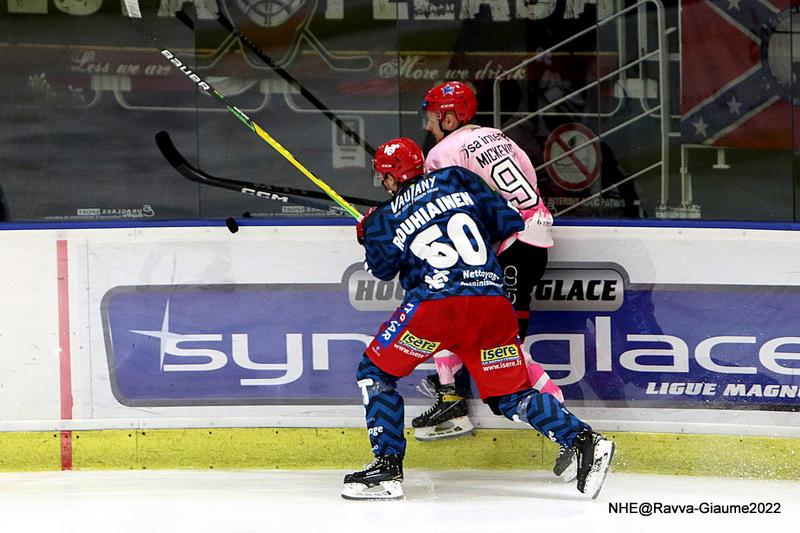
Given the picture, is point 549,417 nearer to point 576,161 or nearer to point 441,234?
point 441,234

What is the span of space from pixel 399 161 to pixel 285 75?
1.05 metres

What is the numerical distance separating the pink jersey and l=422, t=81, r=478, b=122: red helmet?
2.5 inches

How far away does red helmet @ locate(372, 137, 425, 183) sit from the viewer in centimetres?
450

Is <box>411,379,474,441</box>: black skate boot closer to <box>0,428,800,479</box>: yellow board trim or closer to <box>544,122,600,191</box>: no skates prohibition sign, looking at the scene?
<box>0,428,800,479</box>: yellow board trim

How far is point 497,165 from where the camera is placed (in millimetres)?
4855

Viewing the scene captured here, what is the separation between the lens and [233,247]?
5.12 m

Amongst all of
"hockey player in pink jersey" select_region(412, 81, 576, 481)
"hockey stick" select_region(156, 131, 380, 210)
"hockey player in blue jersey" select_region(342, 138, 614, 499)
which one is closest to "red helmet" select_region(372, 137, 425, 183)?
"hockey player in blue jersey" select_region(342, 138, 614, 499)

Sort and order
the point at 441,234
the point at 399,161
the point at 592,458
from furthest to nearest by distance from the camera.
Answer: the point at 399,161 < the point at 441,234 < the point at 592,458

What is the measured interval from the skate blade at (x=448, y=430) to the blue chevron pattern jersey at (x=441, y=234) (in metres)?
0.72

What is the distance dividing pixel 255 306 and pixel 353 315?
383mm

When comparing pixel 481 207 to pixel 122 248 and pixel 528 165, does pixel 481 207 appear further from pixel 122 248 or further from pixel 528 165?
pixel 122 248

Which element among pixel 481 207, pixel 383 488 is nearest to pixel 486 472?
pixel 383 488

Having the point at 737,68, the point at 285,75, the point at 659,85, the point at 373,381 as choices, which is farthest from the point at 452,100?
the point at 737,68

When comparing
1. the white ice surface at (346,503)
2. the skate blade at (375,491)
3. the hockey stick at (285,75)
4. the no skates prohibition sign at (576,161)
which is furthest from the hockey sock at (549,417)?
the hockey stick at (285,75)
